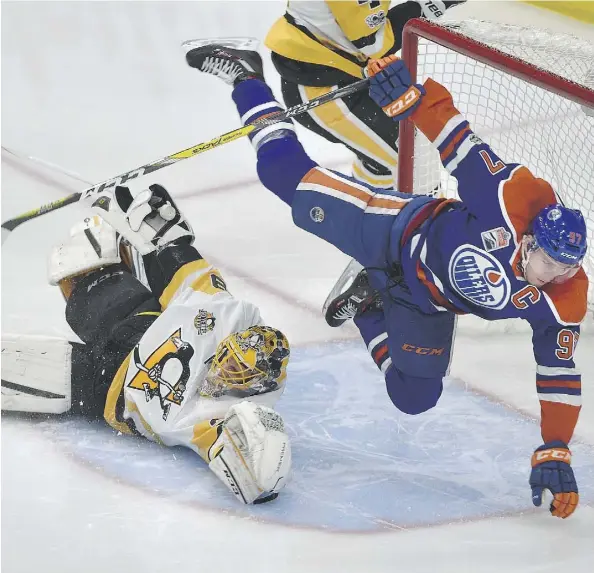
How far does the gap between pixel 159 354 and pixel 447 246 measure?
0.71 metres

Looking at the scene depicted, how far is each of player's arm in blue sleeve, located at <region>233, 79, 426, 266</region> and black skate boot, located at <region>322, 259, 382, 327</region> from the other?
30 cm

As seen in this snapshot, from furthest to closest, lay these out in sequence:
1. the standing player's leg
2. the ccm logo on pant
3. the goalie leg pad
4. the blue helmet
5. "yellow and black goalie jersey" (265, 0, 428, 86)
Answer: "yellow and black goalie jersey" (265, 0, 428, 86) → the goalie leg pad → the standing player's leg → the ccm logo on pant → the blue helmet

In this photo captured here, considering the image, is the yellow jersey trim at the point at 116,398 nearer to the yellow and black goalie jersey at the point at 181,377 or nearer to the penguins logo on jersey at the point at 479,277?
the yellow and black goalie jersey at the point at 181,377

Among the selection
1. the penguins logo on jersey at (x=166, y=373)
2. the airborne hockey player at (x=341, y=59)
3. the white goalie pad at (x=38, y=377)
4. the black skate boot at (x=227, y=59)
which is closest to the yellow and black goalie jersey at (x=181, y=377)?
the penguins logo on jersey at (x=166, y=373)

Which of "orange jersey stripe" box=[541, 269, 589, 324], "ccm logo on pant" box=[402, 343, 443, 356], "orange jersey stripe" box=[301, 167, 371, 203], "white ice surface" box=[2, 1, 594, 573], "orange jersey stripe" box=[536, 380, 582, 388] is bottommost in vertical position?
"white ice surface" box=[2, 1, 594, 573]

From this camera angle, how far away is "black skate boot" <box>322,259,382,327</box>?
2795mm

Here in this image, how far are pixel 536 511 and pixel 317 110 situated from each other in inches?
52.7

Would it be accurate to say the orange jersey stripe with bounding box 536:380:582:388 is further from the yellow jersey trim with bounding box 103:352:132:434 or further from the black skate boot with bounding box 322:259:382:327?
the yellow jersey trim with bounding box 103:352:132:434

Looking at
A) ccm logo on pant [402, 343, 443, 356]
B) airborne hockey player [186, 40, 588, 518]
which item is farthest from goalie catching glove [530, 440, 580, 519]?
ccm logo on pant [402, 343, 443, 356]

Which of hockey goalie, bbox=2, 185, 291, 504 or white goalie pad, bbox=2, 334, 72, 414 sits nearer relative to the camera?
hockey goalie, bbox=2, 185, 291, 504

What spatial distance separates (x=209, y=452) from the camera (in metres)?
2.38

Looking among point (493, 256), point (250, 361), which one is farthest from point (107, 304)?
point (493, 256)

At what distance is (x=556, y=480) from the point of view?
2242 mm

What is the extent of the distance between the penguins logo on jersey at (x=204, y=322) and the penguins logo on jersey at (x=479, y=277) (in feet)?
1.89
